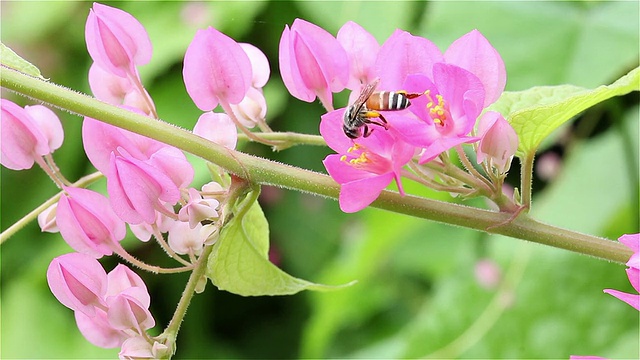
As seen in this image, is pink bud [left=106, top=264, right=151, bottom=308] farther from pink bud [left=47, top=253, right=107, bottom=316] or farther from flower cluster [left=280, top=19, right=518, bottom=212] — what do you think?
flower cluster [left=280, top=19, right=518, bottom=212]

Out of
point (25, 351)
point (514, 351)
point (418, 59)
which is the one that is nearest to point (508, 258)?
point (514, 351)

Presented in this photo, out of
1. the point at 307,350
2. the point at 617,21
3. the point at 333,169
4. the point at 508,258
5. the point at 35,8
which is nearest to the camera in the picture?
the point at 333,169

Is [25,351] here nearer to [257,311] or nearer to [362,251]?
[257,311]

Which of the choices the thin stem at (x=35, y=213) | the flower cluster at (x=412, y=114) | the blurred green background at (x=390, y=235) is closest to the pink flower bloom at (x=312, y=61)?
the flower cluster at (x=412, y=114)

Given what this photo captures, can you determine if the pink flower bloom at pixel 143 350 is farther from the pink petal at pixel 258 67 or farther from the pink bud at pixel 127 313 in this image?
the pink petal at pixel 258 67

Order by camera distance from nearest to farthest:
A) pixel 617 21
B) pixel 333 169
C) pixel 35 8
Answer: pixel 333 169
pixel 617 21
pixel 35 8

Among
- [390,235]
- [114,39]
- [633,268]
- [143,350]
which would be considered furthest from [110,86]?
[390,235]

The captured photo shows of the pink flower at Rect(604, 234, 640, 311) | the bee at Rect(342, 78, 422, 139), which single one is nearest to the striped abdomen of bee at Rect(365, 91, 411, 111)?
the bee at Rect(342, 78, 422, 139)
